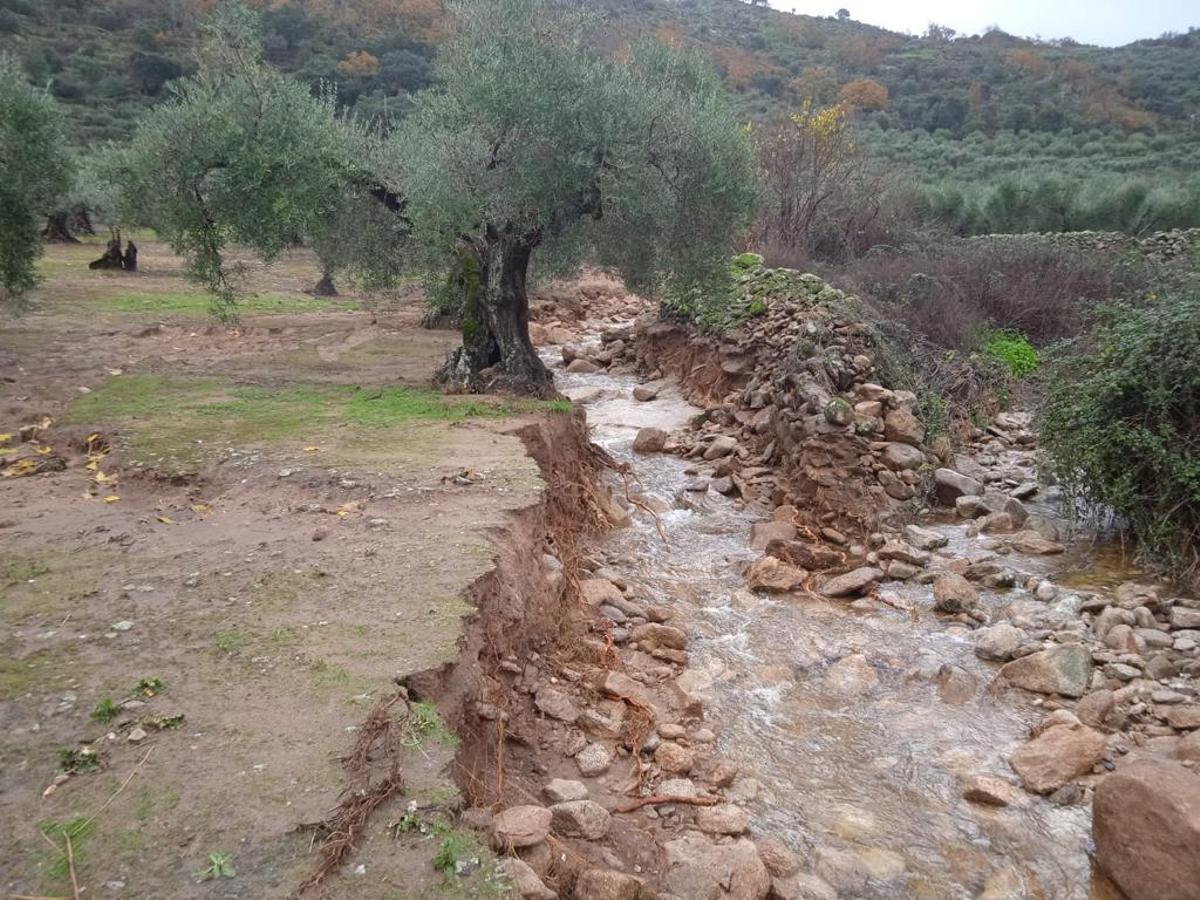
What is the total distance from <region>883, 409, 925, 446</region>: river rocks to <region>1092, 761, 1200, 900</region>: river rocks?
20.9ft

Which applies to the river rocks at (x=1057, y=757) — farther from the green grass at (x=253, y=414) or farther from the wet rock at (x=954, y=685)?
the green grass at (x=253, y=414)

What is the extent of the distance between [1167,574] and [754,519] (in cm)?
400

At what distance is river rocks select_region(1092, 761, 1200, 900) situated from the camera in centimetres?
384

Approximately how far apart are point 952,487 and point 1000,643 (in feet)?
11.7

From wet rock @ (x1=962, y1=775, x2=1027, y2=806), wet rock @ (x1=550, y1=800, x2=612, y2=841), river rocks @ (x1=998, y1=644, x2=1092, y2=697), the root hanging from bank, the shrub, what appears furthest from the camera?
the shrub

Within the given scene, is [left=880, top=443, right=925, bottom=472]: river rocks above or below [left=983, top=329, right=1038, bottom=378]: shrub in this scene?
below

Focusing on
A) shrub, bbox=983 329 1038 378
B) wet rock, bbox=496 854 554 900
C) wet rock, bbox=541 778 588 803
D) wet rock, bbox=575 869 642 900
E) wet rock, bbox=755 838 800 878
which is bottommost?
wet rock, bbox=755 838 800 878

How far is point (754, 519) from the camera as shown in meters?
9.88

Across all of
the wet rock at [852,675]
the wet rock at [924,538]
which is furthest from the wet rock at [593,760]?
the wet rock at [924,538]

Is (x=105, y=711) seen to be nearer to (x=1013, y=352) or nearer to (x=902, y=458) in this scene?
(x=902, y=458)

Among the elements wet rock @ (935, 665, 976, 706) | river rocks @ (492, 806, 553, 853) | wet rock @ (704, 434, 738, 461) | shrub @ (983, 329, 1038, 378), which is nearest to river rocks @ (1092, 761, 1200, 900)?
wet rock @ (935, 665, 976, 706)

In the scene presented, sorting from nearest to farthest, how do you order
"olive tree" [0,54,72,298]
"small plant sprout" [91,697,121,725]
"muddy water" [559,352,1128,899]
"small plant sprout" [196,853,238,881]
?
"small plant sprout" [196,853,238,881] < "small plant sprout" [91,697,121,725] < "muddy water" [559,352,1128,899] < "olive tree" [0,54,72,298]

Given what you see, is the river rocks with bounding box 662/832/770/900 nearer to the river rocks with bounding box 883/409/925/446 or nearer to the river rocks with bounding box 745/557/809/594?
the river rocks with bounding box 745/557/809/594

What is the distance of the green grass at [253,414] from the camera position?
8.73 meters
